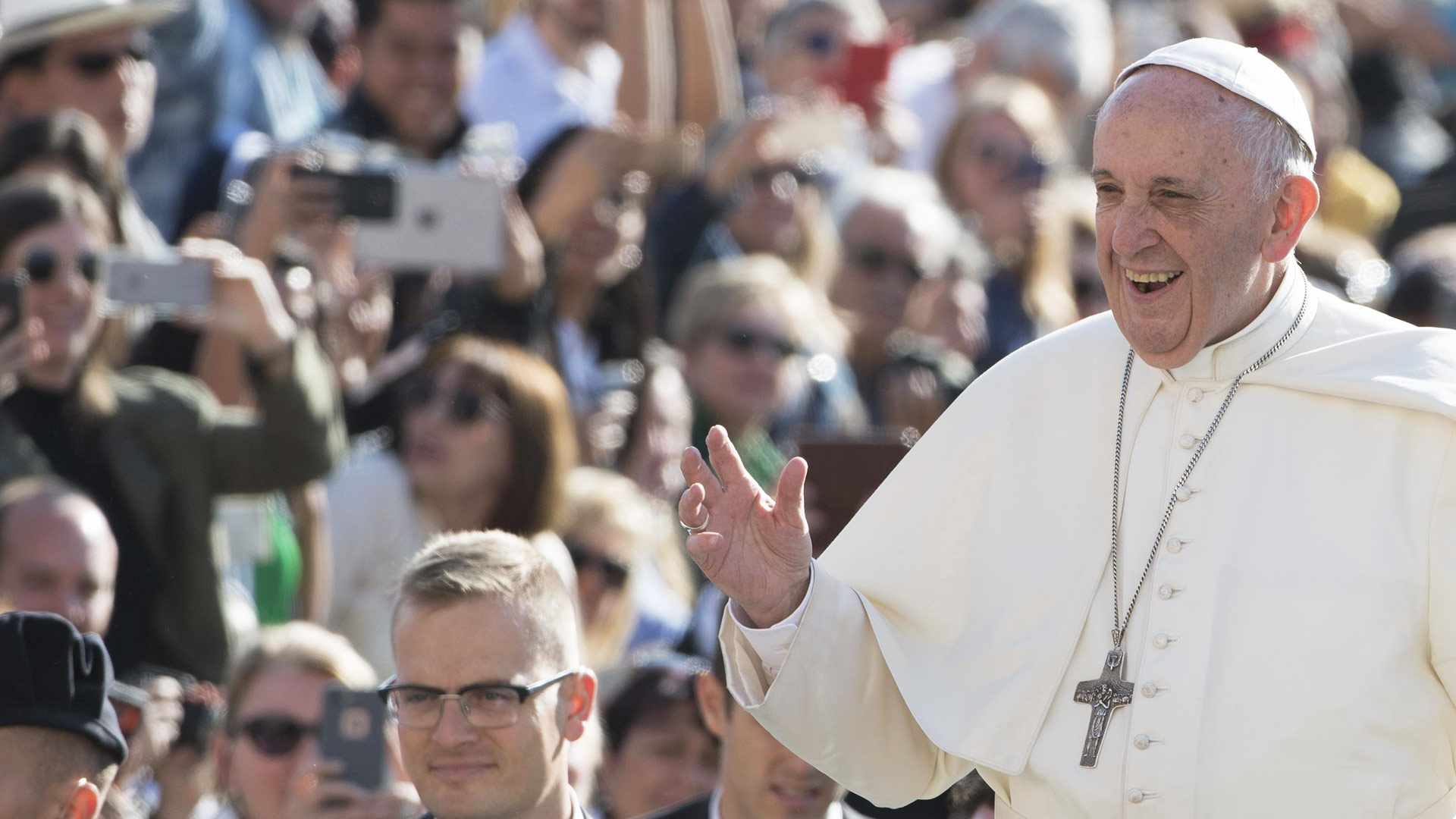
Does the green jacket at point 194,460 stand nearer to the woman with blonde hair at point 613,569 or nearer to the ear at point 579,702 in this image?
the woman with blonde hair at point 613,569

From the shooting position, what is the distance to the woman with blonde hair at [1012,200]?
8789 mm

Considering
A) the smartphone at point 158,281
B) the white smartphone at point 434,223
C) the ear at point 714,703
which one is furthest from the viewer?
the white smartphone at point 434,223

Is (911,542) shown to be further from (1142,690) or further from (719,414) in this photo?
(719,414)

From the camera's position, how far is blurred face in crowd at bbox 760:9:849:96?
369 inches

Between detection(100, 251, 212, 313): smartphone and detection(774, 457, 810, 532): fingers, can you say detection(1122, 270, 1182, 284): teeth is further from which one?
detection(100, 251, 212, 313): smartphone

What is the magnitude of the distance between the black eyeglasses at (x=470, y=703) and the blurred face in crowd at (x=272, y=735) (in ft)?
3.91

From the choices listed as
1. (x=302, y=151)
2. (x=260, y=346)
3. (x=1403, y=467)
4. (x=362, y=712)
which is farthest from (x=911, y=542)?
(x=302, y=151)

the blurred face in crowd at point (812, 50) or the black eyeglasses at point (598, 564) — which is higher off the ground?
the blurred face in crowd at point (812, 50)

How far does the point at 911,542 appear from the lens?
161 inches

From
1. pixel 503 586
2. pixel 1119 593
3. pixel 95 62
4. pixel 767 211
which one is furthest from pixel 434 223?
pixel 1119 593

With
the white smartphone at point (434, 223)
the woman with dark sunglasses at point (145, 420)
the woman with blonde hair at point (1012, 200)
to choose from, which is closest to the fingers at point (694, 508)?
the woman with dark sunglasses at point (145, 420)

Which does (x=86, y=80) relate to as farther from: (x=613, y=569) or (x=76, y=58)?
(x=613, y=569)

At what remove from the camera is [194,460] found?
6.03 meters

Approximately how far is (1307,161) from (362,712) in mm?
2349
